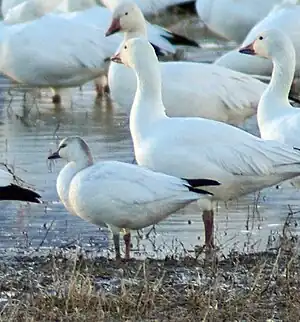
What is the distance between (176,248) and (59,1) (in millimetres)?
7370

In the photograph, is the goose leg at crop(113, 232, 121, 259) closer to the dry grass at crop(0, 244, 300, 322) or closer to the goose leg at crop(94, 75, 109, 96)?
the dry grass at crop(0, 244, 300, 322)

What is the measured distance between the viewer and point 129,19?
9.42 meters

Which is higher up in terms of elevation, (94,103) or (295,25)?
(295,25)

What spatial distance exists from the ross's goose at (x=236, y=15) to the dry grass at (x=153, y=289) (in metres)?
7.45

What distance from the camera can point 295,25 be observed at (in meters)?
10.4

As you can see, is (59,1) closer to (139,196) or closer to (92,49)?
(92,49)

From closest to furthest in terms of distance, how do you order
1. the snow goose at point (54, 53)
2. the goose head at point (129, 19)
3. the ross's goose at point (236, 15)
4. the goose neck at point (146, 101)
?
the goose neck at point (146, 101) < the goose head at point (129, 19) < the snow goose at point (54, 53) < the ross's goose at point (236, 15)

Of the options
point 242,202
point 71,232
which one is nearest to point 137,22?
point 242,202

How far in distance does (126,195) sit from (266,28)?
15.4 feet

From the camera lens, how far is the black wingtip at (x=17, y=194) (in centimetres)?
554

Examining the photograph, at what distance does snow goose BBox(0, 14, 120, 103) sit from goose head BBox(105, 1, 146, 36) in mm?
1072

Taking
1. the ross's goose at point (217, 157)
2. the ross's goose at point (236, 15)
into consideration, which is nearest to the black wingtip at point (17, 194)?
the ross's goose at point (217, 157)

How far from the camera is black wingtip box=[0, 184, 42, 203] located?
5543 millimetres

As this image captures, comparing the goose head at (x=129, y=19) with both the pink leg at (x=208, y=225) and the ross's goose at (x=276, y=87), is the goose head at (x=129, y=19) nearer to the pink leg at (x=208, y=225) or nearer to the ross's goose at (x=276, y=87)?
the ross's goose at (x=276, y=87)
